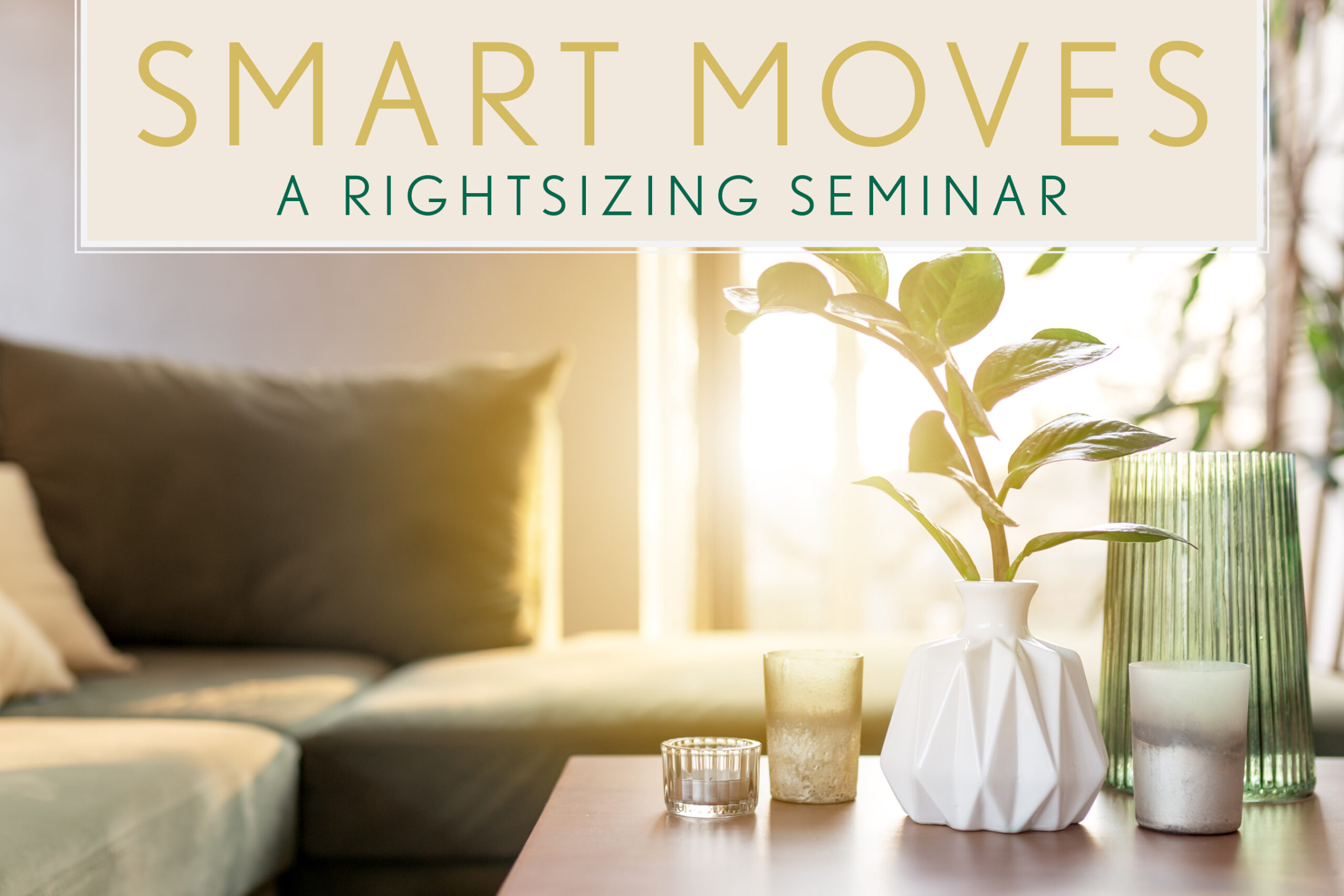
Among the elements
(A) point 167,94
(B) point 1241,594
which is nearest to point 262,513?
(A) point 167,94

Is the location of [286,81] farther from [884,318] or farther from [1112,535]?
[1112,535]

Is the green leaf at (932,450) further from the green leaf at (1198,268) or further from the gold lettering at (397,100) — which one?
the green leaf at (1198,268)

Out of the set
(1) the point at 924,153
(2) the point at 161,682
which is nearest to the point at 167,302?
(2) the point at 161,682

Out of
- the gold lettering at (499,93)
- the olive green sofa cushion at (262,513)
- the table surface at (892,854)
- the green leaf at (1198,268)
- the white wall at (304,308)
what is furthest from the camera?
the white wall at (304,308)

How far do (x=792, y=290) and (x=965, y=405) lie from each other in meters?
0.15

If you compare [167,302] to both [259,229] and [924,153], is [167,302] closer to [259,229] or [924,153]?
[259,229]

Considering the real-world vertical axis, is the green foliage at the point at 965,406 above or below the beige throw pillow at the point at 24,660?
above

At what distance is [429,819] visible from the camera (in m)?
1.23

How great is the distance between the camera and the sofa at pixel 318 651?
1.09 metres

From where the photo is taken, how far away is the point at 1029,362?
762mm

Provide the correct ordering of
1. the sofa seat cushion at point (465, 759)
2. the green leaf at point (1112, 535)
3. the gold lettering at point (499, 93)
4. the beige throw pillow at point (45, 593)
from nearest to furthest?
1. the green leaf at point (1112, 535)
2. the sofa seat cushion at point (465, 759)
3. the beige throw pillow at point (45, 593)
4. the gold lettering at point (499, 93)

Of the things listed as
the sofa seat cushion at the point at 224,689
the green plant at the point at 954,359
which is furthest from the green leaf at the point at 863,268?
the sofa seat cushion at the point at 224,689

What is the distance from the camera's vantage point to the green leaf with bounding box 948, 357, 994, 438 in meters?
0.76

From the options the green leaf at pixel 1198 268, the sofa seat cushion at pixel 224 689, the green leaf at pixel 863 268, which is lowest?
the sofa seat cushion at pixel 224 689
